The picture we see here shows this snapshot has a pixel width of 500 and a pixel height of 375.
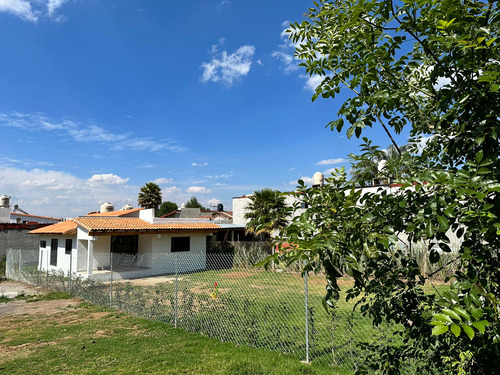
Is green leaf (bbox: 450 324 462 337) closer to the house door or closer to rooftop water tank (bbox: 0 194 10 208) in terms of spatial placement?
the house door

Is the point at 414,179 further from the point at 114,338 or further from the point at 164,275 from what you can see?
the point at 164,275

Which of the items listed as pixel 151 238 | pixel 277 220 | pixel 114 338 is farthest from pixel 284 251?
pixel 151 238

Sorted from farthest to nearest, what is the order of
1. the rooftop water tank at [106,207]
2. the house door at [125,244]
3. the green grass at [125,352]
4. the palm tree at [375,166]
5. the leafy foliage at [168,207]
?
1. the leafy foliage at [168,207]
2. the rooftop water tank at [106,207]
3. the house door at [125,244]
4. the green grass at [125,352]
5. the palm tree at [375,166]

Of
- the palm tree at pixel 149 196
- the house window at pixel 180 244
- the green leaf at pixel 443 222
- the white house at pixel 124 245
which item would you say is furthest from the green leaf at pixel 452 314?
the palm tree at pixel 149 196

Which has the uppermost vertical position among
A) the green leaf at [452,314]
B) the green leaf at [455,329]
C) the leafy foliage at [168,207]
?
the leafy foliage at [168,207]

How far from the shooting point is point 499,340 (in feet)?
4.88

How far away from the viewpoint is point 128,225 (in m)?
22.5

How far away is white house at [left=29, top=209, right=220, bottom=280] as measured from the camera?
20562mm

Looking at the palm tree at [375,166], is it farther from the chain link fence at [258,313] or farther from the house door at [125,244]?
the house door at [125,244]

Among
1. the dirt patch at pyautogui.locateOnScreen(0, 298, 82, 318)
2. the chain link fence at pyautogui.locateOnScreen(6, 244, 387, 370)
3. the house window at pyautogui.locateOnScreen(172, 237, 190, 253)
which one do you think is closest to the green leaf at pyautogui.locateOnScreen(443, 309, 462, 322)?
the chain link fence at pyautogui.locateOnScreen(6, 244, 387, 370)

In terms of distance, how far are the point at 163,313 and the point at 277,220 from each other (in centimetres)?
815

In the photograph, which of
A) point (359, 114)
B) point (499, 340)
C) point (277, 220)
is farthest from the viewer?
point (277, 220)

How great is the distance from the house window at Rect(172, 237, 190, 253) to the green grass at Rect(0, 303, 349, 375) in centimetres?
1482

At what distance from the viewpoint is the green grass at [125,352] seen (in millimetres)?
5762
